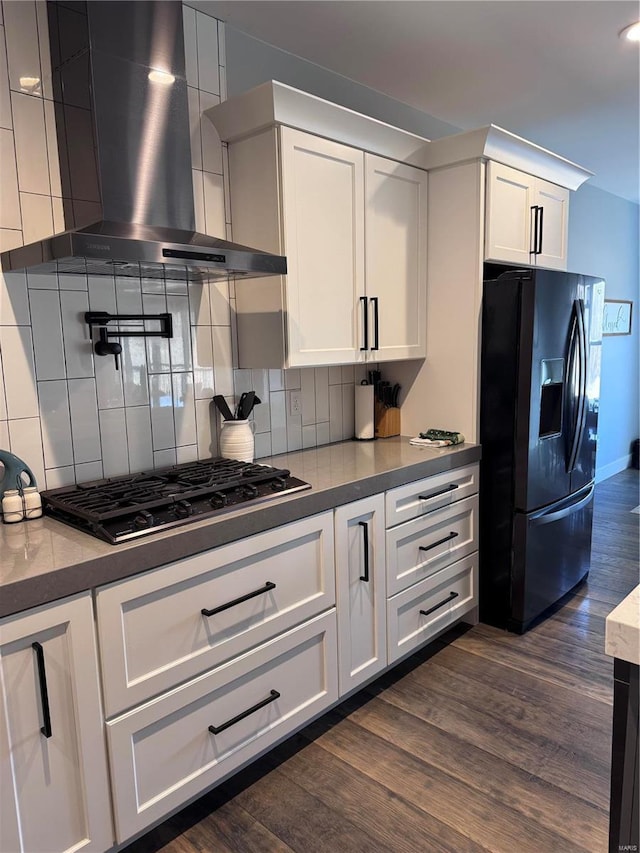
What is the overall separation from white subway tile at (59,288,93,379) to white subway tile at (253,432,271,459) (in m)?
0.82

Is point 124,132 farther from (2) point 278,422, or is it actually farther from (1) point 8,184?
(2) point 278,422

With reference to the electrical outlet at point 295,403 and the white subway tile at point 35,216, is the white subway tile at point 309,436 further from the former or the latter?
the white subway tile at point 35,216

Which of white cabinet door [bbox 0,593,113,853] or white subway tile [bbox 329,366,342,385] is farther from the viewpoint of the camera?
white subway tile [bbox 329,366,342,385]

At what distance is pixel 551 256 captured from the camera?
10.7 ft

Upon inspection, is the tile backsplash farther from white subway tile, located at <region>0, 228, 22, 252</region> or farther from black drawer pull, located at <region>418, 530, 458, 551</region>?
black drawer pull, located at <region>418, 530, 458, 551</region>

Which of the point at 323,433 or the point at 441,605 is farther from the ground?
the point at 323,433

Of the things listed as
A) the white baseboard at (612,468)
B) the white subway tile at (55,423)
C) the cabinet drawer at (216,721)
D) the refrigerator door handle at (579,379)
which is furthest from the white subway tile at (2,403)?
the white baseboard at (612,468)

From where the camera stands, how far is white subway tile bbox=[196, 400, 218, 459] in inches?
94.4

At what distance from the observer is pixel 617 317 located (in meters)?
5.79

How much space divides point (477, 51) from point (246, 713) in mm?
2805

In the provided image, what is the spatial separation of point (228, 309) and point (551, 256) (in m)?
1.88

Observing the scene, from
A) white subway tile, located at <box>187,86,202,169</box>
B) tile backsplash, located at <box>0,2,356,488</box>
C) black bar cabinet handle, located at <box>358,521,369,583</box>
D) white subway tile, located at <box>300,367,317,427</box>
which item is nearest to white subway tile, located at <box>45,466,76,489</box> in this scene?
tile backsplash, located at <box>0,2,356,488</box>

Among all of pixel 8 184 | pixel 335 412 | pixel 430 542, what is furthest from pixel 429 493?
pixel 8 184

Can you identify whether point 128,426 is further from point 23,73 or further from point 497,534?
point 497,534
